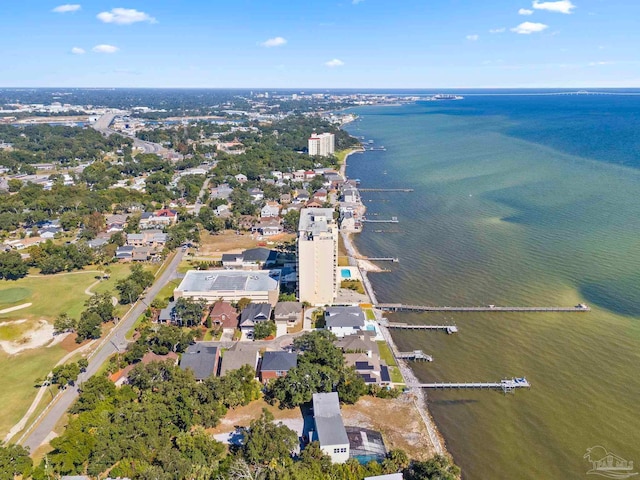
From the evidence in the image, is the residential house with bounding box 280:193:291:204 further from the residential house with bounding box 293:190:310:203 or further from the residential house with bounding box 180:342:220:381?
the residential house with bounding box 180:342:220:381

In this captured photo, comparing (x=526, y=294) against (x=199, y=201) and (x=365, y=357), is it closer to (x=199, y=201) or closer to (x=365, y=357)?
(x=365, y=357)

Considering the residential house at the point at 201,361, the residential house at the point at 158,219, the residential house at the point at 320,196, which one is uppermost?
the residential house at the point at 320,196

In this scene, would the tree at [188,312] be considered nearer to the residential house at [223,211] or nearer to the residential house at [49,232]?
the residential house at [223,211]

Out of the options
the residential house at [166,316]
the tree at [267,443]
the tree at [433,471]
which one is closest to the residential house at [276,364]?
the tree at [267,443]

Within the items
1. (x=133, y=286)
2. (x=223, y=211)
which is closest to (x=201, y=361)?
(x=133, y=286)

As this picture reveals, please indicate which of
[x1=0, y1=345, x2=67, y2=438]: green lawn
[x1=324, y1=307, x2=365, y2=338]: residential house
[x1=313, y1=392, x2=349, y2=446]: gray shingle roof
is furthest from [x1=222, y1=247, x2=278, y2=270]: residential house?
[x1=313, y1=392, x2=349, y2=446]: gray shingle roof

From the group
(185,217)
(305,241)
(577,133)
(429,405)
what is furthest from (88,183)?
(577,133)
